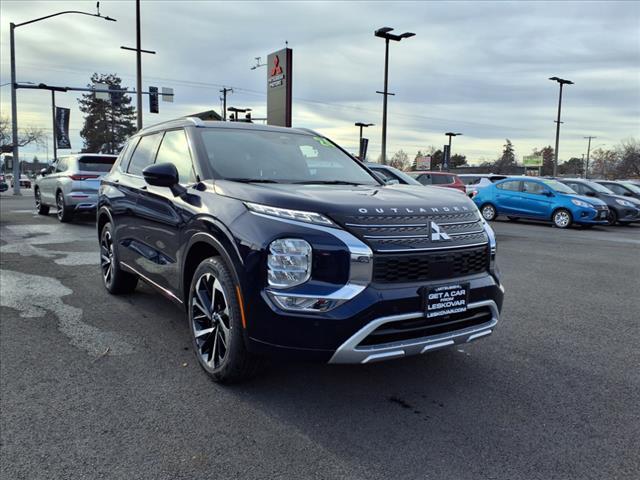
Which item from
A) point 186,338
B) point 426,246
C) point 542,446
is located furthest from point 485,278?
point 186,338

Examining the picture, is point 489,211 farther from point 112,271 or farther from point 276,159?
point 276,159

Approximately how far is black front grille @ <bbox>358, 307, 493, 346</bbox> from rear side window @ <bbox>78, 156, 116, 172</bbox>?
1148cm

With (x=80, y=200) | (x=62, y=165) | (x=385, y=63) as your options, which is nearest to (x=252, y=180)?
(x=80, y=200)

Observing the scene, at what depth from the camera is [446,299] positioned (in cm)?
308

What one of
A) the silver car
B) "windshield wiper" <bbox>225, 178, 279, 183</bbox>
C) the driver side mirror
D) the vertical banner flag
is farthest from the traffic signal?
"windshield wiper" <bbox>225, 178, 279, 183</bbox>

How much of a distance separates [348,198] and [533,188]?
1568cm

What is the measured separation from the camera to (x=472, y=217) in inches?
135

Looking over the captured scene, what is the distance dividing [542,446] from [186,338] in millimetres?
2859

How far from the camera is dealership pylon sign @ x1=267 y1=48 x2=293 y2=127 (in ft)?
62.5

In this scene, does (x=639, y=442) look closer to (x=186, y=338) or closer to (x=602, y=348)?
(x=602, y=348)

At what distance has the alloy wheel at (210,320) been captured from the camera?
3.33 m

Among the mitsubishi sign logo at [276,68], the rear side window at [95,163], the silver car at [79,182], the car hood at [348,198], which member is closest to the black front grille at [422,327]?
the car hood at [348,198]

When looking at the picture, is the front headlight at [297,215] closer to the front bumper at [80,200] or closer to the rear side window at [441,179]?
the front bumper at [80,200]

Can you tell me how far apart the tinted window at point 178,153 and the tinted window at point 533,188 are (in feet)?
49.3
